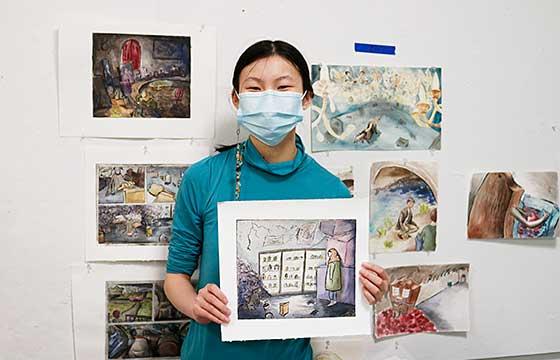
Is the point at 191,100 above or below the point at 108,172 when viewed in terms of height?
above

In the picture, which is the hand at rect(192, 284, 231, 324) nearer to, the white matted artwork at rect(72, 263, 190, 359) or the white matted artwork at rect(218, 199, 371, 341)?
the white matted artwork at rect(218, 199, 371, 341)

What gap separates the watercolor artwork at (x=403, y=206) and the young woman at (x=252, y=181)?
0.21 metres

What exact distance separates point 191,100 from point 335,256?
44cm

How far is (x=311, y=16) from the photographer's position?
128cm

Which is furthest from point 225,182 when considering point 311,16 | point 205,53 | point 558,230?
point 558,230

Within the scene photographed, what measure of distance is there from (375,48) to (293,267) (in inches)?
21.3

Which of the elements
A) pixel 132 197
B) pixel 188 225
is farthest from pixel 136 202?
pixel 188 225

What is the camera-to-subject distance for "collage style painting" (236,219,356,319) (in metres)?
1.04

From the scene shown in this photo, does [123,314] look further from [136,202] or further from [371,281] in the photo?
[371,281]

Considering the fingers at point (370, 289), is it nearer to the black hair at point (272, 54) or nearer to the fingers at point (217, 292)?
the fingers at point (217, 292)

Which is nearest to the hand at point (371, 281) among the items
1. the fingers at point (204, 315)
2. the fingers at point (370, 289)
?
the fingers at point (370, 289)

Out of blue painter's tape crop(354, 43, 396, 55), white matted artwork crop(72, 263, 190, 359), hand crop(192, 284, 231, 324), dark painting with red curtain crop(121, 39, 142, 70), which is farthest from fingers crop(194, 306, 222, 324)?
blue painter's tape crop(354, 43, 396, 55)

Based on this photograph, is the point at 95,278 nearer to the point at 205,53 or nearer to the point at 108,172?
the point at 108,172

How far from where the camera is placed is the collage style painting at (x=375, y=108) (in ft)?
4.25
